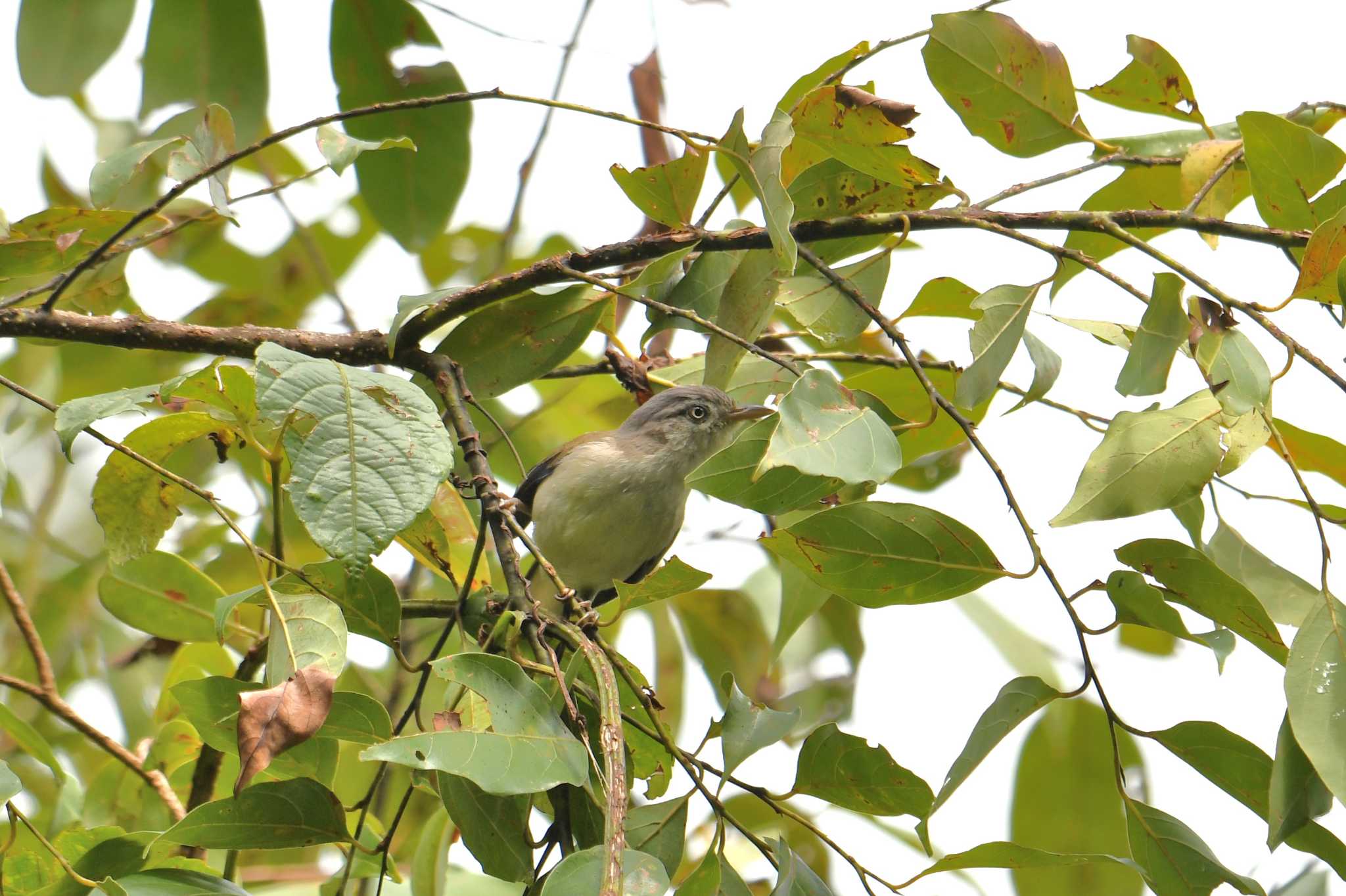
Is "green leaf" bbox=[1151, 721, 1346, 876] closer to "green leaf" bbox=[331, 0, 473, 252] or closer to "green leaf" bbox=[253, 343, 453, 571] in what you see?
"green leaf" bbox=[253, 343, 453, 571]

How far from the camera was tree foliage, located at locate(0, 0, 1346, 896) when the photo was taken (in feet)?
5.28

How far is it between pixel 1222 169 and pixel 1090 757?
164 cm

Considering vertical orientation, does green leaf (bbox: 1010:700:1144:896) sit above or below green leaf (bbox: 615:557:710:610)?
below

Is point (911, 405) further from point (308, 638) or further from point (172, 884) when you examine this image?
point (172, 884)

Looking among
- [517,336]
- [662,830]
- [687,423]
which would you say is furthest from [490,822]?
[687,423]

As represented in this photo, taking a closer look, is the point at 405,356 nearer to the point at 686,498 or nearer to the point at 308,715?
the point at 308,715

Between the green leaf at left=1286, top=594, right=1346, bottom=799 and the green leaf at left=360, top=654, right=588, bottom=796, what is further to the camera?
the green leaf at left=1286, top=594, right=1346, bottom=799

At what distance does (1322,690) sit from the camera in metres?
1.67

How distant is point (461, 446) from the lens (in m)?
2.23

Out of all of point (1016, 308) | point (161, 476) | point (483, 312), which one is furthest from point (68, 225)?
point (1016, 308)

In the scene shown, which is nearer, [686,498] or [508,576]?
[508,576]

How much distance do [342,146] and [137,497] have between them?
0.69 m

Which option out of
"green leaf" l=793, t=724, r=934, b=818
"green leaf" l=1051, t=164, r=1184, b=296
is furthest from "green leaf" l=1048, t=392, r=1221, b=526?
"green leaf" l=1051, t=164, r=1184, b=296

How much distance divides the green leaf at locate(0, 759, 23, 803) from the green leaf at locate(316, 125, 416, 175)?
3.26 feet
